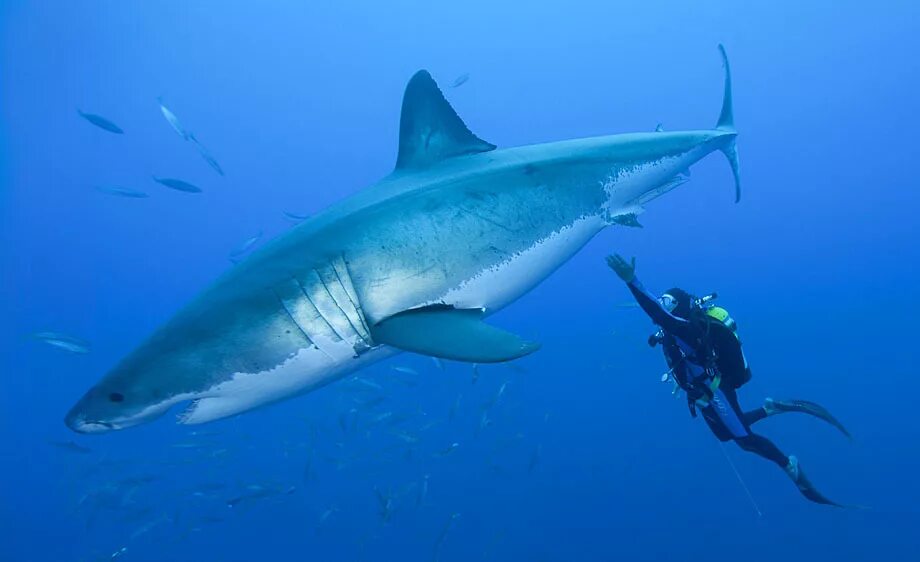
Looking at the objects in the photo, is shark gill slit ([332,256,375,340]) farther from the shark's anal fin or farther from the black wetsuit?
the black wetsuit

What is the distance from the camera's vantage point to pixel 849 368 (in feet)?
99.5

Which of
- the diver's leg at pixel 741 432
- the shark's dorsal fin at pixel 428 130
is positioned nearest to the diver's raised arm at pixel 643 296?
the diver's leg at pixel 741 432

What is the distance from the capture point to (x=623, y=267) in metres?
4.51

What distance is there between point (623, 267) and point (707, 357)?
1.74m

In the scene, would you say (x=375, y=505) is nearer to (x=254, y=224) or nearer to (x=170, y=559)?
(x=170, y=559)

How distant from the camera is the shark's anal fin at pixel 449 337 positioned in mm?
2184

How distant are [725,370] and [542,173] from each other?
3714 millimetres

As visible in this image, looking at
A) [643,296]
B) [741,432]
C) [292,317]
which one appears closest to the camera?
[292,317]

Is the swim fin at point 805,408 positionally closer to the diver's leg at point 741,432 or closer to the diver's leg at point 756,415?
the diver's leg at point 756,415

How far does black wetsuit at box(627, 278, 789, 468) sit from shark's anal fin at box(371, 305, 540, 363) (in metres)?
2.74

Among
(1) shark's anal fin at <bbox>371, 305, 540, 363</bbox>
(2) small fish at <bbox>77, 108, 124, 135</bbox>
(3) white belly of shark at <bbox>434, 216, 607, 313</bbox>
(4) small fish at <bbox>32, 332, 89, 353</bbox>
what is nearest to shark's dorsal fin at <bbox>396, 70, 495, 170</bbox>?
(3) white belly of shark at <bbox>434, 216, 607, 313</bbox>

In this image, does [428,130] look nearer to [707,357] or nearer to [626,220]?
[626,220]

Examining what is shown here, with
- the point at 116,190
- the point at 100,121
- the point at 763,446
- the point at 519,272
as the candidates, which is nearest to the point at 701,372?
the point at 763,446

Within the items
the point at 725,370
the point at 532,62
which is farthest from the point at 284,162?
the point at 725,370
